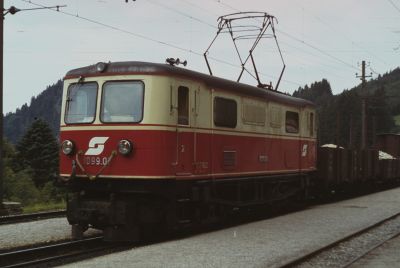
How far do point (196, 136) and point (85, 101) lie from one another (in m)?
2.31

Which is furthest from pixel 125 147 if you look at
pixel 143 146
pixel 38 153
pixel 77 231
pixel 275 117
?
pixel 38 153

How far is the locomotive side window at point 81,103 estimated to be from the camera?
11633 mm

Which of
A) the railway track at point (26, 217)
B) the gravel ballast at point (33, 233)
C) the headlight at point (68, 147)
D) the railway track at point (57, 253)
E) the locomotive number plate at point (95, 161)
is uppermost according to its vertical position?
Answer: the headlight at point (68, 147)

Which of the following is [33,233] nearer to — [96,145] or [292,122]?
[96,145]

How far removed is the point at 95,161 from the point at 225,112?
3.32m

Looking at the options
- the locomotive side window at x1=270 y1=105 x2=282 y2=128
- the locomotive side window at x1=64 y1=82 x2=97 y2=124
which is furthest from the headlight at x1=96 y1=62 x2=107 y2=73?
the locomotive side window at x1=270 y1=105 x2=282 y2=128

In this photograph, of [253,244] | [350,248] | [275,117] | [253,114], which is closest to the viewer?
[253,244]

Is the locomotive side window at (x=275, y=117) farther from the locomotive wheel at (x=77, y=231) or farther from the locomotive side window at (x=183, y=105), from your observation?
A: the locomotive wheel at (x=77, y=231)

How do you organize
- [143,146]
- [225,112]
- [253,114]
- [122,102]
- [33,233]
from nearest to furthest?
[143,146], [122,102], [33,233], [225,112], [253,114]

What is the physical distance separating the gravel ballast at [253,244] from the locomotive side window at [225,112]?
91.5 inches

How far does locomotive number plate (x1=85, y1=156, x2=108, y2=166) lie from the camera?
36.7ft

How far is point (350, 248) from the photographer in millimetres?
10859

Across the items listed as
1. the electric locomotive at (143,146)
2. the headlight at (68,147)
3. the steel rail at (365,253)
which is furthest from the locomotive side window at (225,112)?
the steel rail at (365,253)

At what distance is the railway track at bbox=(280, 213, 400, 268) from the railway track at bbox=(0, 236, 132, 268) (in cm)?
335
